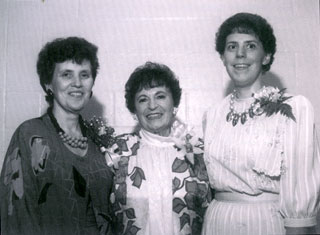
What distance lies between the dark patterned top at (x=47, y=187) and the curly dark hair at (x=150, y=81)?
0.32 metres

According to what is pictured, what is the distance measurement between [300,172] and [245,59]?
0.40 meters

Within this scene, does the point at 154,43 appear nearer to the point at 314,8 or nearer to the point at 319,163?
the point at 314,8

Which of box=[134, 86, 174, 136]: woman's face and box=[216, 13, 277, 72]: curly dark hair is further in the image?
box=[134, 86, 174, 136]: woman's face

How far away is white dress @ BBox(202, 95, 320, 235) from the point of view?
3.73ft

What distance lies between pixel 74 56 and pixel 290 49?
1.05m

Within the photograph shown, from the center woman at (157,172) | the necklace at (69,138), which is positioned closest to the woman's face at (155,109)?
the center woman at (157,172)

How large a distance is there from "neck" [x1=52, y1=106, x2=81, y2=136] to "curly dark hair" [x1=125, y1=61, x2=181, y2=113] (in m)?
0.25

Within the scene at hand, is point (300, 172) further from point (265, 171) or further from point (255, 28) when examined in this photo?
point (255, 28)

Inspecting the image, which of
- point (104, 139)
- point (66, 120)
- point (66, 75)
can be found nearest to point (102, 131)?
point (104, 139)

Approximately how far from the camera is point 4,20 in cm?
194

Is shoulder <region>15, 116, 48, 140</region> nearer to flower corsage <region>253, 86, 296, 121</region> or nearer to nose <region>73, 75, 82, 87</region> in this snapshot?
nose <region>73, 75, 82, 87</region>

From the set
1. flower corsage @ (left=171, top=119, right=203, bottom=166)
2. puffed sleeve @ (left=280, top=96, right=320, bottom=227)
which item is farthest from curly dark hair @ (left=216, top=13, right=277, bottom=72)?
flower corsage @ (left=171, top=119, right=203, bottom=166)

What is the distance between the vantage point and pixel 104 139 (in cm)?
150

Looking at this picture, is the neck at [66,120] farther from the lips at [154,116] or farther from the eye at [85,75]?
the lips at [154,116]
